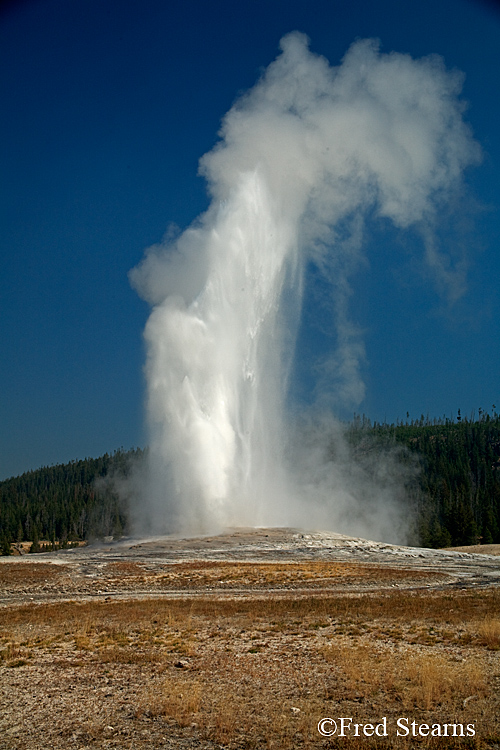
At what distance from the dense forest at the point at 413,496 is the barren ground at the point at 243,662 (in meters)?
46.4

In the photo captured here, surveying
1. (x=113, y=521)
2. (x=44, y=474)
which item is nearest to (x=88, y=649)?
(x=113, y=521)

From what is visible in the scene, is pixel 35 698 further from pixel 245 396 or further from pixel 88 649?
pixel 245 396

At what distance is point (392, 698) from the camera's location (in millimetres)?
9016

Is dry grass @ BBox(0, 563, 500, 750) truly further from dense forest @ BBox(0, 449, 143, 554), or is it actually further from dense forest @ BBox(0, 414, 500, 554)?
dense forest @ BBox(0, 449, 143, 554)

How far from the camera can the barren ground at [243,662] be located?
795cm

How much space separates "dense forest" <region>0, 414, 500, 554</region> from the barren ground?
4643 centimetres

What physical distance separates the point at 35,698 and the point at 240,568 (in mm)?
23553

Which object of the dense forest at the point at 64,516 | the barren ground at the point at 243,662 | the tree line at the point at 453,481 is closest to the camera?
the barren ground at the point at 243,662

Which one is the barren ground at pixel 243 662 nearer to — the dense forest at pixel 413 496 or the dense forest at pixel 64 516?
the dense forest at pixel 413 496

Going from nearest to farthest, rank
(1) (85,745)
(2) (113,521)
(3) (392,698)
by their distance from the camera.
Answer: (1) (85,745), (3) (392,698), (2) (113,521)

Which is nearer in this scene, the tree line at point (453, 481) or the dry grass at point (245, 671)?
the dry grass at point (245, 671)

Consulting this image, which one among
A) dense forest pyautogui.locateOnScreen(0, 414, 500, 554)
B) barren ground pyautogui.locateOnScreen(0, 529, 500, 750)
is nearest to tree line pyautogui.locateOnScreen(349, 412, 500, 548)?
dense forest pyautogui.locateOnScreen(0, 414, 500, 554)

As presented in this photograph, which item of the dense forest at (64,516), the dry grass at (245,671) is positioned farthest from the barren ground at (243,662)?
the dense forest at (64,516)

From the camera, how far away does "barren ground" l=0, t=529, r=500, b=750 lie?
7.95 metres
